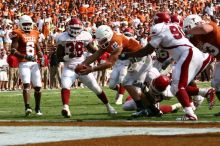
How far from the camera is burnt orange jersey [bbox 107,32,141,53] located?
11641 millimetres

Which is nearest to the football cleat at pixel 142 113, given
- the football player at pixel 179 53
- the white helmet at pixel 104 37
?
the football player at pixel 179 53

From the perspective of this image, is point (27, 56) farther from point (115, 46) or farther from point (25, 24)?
point (115, 46)

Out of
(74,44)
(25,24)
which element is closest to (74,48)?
(74,44)

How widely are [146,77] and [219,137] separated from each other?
4.56 m

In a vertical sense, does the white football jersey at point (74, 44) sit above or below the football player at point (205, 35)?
below

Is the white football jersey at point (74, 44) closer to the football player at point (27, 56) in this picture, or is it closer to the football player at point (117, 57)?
the football player at point (117, 57)

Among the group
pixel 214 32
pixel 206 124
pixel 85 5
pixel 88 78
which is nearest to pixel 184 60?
pixel 214 32

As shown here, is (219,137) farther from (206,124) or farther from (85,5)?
(85,5)

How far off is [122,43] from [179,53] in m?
1.39

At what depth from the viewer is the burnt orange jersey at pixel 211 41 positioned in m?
10.8

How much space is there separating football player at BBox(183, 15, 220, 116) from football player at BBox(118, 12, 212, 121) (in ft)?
0.73

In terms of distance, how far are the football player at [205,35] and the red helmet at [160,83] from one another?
70 centimetres

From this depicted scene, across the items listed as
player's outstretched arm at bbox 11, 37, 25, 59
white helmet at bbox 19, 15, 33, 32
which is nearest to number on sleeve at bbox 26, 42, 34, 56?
player's outstretched arm at bbox 11, 37, 25, 59

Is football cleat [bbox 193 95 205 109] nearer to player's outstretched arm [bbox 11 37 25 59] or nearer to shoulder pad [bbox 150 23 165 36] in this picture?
shoulder pad [bbox 150 23 165 36]
